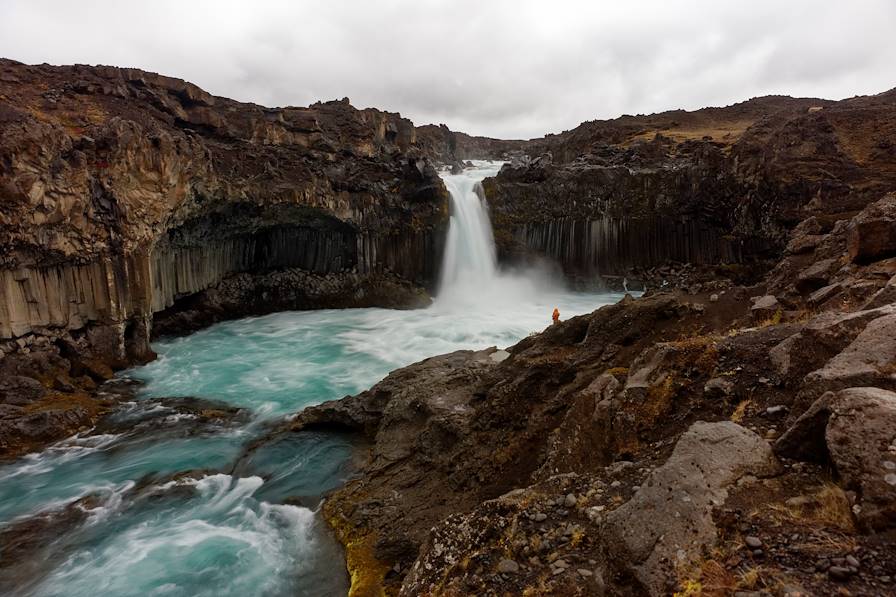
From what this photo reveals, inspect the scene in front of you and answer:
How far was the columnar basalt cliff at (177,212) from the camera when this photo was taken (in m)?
16.4

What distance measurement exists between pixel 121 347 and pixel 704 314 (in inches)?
818

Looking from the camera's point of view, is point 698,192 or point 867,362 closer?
point 867,362

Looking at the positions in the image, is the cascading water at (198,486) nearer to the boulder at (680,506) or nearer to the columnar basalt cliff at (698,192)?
the boulder at (680,506)

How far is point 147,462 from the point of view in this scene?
12133 mm

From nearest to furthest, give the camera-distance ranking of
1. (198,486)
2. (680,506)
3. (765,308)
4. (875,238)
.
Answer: (680,506) < (875,238) < (765,308) < (198,486)

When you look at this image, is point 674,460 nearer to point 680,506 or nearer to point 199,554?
point 680,506

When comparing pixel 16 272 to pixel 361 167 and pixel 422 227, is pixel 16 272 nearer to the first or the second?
pixel 361 167

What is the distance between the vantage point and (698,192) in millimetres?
32938

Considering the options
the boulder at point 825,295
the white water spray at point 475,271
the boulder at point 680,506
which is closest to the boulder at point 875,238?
the boulder at point 825,295

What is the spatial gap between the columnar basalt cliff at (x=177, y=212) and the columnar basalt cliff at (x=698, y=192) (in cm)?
873

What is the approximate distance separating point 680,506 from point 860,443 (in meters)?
1.32

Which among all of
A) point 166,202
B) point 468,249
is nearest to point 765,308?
point 166,202

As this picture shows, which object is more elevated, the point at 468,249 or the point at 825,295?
the point at 825,295

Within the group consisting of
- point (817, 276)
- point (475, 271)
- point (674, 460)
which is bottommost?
point (475, 271)
